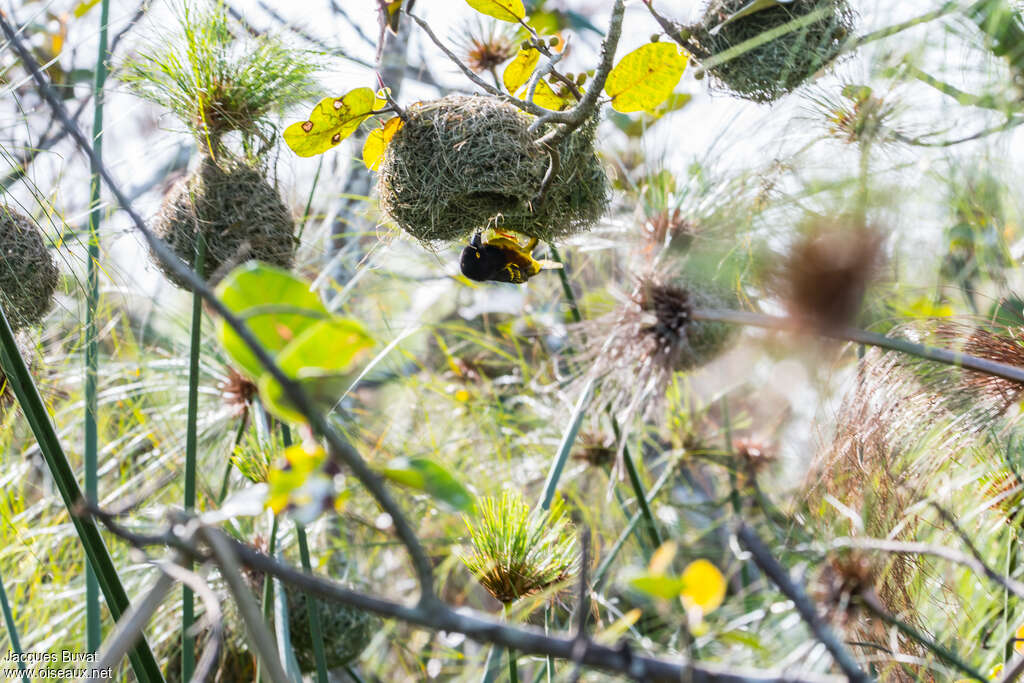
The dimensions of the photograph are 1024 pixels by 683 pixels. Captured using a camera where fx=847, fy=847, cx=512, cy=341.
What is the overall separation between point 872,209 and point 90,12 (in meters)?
1.53

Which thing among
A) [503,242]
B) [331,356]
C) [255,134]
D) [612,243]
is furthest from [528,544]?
[612,243]

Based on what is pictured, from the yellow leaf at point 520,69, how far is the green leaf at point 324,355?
0.59 meters

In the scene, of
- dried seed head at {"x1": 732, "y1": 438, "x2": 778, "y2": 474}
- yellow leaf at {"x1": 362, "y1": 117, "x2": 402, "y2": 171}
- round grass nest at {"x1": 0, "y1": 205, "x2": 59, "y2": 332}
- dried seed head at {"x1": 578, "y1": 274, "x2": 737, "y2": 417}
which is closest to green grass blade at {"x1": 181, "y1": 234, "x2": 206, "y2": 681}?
round grass nest at {"x1": 0, "y1": 205, "x2": 59, "y2": 332}

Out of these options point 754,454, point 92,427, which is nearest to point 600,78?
point 92,427

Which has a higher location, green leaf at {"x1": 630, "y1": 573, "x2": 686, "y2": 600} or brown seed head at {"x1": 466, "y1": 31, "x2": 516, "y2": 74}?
brown seed head at {"x1": 466, "y1": 31, "x2": 516, "y2": 74}

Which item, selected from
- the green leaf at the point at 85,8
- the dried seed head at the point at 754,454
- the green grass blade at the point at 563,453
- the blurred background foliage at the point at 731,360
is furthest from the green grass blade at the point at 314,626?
the dried seed head at the point at 754,454

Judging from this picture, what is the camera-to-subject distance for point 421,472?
34 centimetres

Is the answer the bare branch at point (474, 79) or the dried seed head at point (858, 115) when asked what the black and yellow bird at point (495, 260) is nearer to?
the bare branch at point (474, 79)

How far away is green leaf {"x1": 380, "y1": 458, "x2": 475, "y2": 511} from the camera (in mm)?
330

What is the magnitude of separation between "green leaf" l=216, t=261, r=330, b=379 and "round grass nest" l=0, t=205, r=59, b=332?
73cm

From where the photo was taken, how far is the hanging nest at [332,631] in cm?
150

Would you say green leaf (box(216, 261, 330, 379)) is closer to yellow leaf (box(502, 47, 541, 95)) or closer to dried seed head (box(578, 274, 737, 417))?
yellow leaf (box(502, 47, 541, 95))

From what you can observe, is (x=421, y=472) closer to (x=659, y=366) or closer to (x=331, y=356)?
(x=331, y=356)

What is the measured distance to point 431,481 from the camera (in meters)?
0.34
